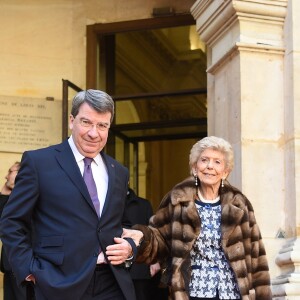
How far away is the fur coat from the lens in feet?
17.9

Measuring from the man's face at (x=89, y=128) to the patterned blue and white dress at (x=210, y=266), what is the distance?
3.59ft

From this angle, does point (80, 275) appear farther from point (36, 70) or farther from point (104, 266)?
point (36, 70)

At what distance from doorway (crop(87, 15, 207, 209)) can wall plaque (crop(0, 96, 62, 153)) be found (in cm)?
59

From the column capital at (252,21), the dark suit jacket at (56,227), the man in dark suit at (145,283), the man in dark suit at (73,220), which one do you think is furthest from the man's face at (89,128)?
the column capital at (252,21)

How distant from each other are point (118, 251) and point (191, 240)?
0.92 metres

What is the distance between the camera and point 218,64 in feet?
24.9

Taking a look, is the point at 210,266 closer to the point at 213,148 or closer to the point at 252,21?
the point at 213,148

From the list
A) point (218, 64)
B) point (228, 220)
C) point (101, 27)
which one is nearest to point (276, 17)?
point (218, 64)

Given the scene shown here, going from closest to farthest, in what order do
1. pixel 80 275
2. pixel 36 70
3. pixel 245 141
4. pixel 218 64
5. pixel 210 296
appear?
pixel 80 275, pixel 210 296, pixel 245 141, pixel 218 64, pixel 36 70

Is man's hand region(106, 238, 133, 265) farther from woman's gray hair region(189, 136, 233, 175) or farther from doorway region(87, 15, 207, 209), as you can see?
doorway region(87, 15, 207, 209)

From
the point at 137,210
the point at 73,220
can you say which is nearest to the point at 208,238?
the point at 73,220

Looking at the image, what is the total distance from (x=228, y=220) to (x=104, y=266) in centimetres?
114

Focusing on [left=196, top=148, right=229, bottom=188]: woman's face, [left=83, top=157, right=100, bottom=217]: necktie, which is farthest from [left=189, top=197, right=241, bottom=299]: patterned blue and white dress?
[left=83, top=157, right=100, bottom=217]: necktie

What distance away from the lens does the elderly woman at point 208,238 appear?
544cm
